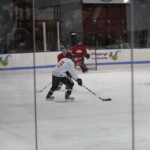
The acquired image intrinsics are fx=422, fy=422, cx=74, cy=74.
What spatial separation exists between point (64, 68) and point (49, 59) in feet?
0.43

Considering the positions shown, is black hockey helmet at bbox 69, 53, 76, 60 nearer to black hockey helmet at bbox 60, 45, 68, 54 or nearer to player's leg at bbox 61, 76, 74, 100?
black hockey helmet at bbox 60, 45, 68, 54

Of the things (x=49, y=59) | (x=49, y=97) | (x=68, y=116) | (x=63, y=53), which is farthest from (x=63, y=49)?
(x=68, y=116)

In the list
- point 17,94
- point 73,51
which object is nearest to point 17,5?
point 73,51

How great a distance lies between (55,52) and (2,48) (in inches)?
19.9

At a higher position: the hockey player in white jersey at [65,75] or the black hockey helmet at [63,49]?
the black hockey helmet at [63,49]

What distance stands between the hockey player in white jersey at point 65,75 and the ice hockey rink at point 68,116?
0.15ft

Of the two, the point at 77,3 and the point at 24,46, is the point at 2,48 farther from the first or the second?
the point at 77,3

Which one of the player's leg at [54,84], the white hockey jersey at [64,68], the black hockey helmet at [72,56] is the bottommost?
the player's leg at [54,84]

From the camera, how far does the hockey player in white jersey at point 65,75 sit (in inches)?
122

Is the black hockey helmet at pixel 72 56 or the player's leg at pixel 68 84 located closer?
the black hockey helmet at pixel 72 56

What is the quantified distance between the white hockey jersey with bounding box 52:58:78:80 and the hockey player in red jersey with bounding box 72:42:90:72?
2.3 inches

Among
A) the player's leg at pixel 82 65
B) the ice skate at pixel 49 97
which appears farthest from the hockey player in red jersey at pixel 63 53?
the ice skate at pixel 49 97

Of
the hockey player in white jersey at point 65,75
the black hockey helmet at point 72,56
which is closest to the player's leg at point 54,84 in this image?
the hockey player in white jersey at point 65,75

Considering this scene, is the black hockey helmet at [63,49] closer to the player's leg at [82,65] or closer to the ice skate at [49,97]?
the player's leg at [82,65]
